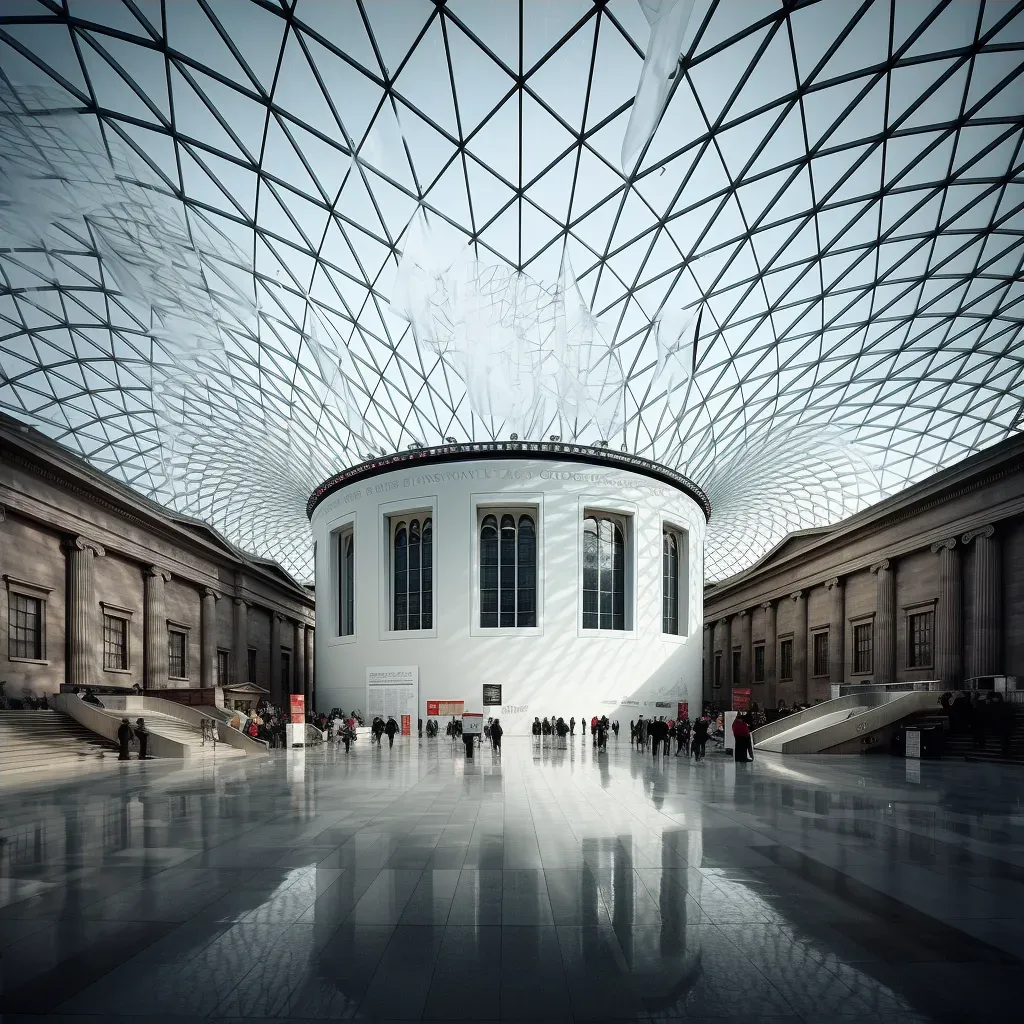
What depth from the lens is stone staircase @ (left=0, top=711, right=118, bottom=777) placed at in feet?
78.2

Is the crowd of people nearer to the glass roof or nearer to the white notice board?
the glass roof

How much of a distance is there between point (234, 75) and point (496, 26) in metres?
9.04

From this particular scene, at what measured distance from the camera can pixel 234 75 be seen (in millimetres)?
24984

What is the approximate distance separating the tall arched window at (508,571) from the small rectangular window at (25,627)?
24.2 metres

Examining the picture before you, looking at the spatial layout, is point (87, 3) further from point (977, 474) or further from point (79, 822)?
point (977, 474)

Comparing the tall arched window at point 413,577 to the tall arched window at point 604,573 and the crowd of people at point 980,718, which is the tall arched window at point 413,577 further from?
the crowd of people at point 980,718

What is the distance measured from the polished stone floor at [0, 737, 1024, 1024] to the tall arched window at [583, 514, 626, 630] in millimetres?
31851

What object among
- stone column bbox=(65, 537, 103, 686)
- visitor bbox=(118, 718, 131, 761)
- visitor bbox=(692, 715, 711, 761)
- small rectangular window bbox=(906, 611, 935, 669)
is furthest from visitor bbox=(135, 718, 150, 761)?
small rectangular window bbox=(906, 611, 935, 669)

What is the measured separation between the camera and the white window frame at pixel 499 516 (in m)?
45.9

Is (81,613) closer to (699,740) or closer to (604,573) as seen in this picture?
(604,573)

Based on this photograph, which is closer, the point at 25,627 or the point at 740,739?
the point at 740,739

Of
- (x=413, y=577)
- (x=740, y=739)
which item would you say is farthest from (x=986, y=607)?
(x=413, y=577)

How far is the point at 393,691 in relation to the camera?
4691 centimetres

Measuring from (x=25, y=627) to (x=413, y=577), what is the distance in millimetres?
21423
